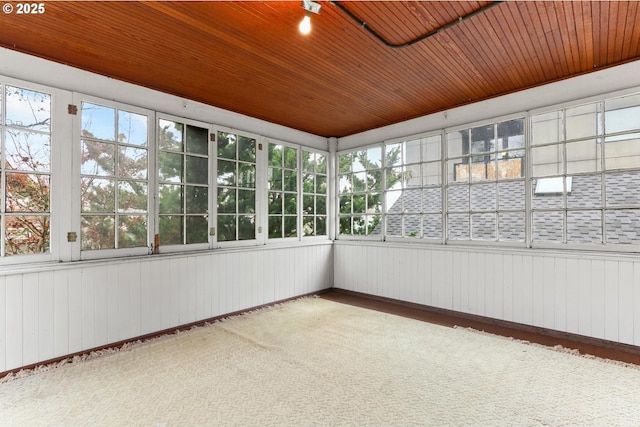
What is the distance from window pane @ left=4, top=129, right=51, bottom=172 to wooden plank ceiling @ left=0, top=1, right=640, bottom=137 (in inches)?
28.5

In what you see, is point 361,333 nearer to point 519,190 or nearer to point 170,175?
point 519,190

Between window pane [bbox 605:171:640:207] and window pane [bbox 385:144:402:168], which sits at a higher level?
window pane [bbox 385:144:402:168]

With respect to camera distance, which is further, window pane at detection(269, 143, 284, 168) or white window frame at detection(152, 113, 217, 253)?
window pane at detection(269, 143, 284, 168)

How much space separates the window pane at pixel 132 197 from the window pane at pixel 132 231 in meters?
0.09

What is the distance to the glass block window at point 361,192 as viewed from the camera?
17.1 feet

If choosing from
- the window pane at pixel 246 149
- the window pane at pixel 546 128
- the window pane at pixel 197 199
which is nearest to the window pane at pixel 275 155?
the window pane at pixel 246 149

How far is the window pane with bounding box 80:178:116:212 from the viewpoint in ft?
10.1

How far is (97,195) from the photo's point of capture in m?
3.16

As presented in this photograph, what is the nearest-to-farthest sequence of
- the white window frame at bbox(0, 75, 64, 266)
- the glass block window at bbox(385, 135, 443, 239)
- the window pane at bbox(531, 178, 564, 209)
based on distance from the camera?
1. the white window frame at bbox(0, 75, 64, 266)
2. the window pane at bbox(531, 178, 564, 209)
3. the glass block window at bbox(385, 135, 443, 239)

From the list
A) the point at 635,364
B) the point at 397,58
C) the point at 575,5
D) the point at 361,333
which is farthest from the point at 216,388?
the point at 575,5

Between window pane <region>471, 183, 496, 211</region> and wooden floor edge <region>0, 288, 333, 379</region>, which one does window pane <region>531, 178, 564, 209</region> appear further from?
→ wooden floor edge <region>0, 288, 333, 379</region>

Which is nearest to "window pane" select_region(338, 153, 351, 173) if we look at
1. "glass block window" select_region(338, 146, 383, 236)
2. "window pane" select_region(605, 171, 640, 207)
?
"glass block window" select_region(338, 146, 383, 236)

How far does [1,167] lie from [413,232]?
4580 mm

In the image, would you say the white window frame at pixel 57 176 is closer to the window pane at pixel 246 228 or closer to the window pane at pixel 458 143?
the window pane at pixel 246 228
